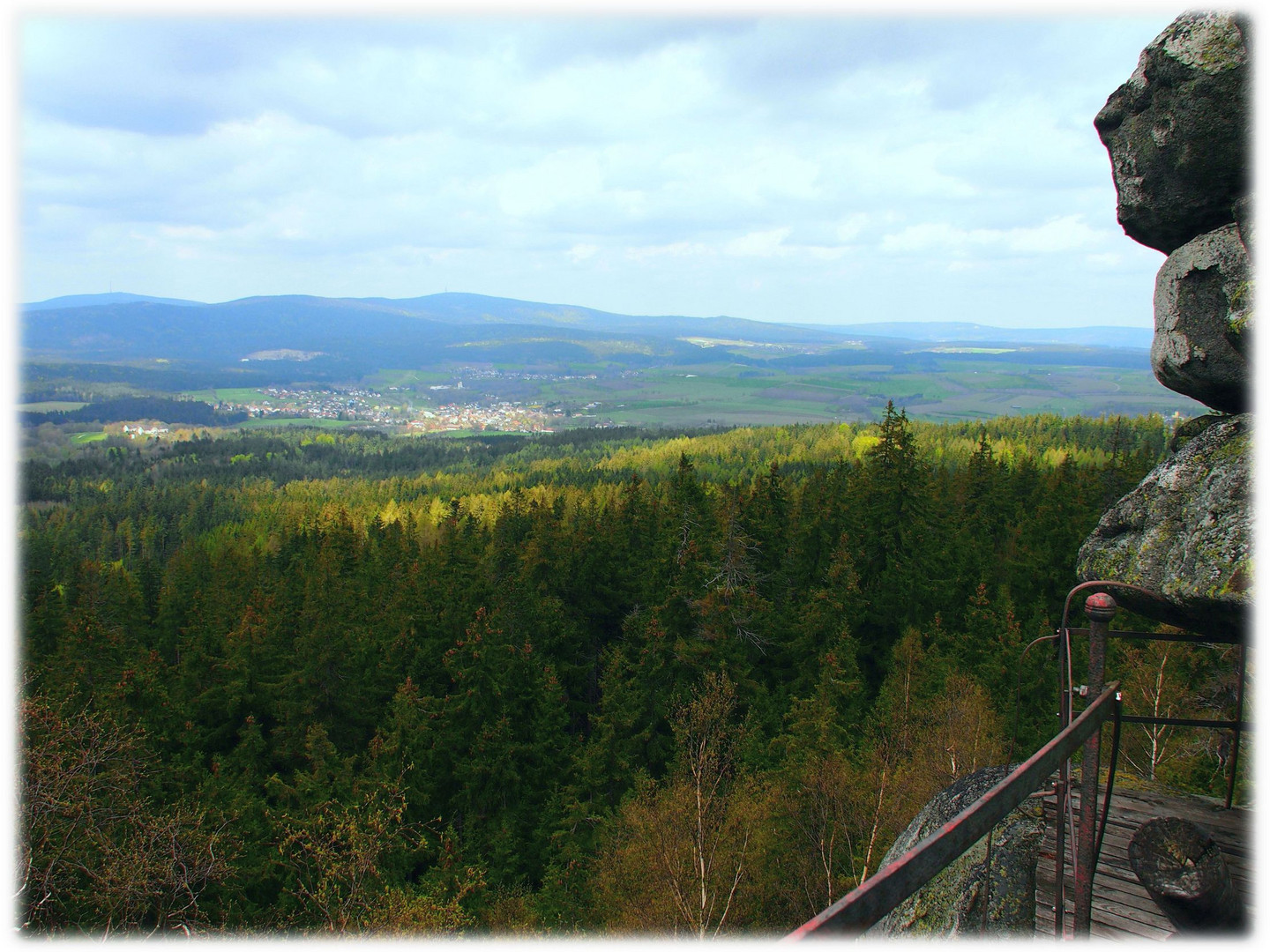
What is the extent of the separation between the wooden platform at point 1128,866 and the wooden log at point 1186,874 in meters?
1.14

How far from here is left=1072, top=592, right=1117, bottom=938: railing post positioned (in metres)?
5.15

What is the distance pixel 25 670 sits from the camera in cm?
2530

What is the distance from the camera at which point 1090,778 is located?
5547 millimetres

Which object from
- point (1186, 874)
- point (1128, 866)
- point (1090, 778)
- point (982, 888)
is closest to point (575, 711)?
point (982, 888)

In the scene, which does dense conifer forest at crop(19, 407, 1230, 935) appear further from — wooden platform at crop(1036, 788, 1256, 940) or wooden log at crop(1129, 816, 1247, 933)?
wooden log at crop(1129, 816, 1247, 933)

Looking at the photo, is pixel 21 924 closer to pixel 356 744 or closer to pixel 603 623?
pixel 356 744

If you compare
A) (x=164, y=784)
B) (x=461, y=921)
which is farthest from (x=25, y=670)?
(x=461, y=921)

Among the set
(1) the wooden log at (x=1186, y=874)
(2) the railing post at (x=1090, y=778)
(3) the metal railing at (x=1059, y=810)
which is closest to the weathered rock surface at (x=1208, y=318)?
(3) the metal railing at (x=1059, y=810)

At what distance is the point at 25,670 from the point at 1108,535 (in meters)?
32.6

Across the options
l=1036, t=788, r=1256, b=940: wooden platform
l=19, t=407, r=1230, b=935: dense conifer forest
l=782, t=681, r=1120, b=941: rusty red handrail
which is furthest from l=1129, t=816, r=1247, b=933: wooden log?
l=19, t=407, r=1230, b=935: dense conifer forest

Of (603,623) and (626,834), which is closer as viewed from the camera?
(626,834)

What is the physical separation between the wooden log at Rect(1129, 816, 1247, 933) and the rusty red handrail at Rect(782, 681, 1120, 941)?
1257mm

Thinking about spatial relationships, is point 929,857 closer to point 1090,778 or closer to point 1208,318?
point 1090,778

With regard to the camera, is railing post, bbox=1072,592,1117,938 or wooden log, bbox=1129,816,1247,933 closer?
wooden log, bbox=1129,816,1247,933
